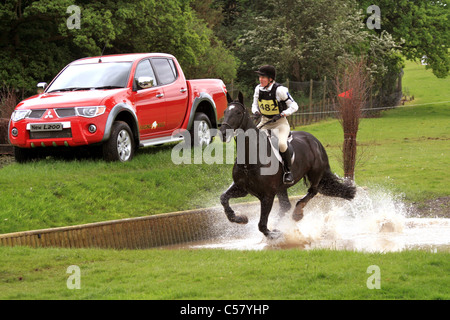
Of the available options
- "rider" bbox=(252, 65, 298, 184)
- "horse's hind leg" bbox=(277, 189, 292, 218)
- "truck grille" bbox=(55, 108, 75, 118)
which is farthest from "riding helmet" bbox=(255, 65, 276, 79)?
"truck grille" bbox=(55, 108, 75, 118)

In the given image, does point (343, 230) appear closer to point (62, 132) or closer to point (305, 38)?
point (62, 132)

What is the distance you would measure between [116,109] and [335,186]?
191 inches

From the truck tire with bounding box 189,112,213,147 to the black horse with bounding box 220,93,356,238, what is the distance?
4.71m

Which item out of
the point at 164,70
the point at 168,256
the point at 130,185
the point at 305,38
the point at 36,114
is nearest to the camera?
the point at 168,256

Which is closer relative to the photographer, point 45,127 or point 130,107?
point 45,127

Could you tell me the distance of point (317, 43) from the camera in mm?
39969

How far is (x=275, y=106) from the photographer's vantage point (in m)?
11.6

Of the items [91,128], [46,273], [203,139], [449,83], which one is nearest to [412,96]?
[449,83]

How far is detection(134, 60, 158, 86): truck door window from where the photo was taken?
16252mm

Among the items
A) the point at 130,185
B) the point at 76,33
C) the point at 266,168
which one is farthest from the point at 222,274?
the point at 76,33

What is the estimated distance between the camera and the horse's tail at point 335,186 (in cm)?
1383

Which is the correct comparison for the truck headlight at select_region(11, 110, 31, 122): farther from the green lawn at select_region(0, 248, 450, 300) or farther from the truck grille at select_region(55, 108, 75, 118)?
the green lawn at select_region(0, 248, 450, 300)

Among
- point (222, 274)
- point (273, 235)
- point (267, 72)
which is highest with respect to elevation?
point (267, 72)
